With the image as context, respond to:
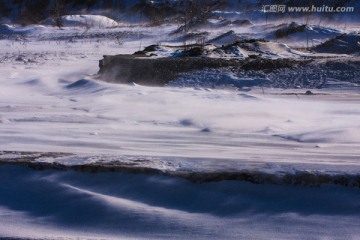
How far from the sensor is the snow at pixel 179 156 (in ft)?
6.78

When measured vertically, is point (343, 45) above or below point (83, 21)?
above

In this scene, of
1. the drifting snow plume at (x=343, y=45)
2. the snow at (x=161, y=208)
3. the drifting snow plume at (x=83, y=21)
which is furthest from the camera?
the drifting snow plume at (x=83, y=21)

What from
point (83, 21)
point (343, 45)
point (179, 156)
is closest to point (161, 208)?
point (179, 156)

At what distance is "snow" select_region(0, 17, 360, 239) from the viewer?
2.07 m

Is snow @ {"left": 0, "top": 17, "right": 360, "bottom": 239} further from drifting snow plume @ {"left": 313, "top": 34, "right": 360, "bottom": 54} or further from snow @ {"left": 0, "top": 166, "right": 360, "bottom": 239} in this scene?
drifting snow plume @ {"left": 313, "top": 34, "right": 360, "bottom": 54}

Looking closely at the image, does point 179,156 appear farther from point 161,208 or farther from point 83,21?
point 83,21

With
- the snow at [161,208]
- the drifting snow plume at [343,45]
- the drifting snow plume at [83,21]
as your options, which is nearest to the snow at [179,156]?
the snow at [161,208]

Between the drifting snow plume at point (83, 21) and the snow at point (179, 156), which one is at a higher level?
the snow at point (179, 156)

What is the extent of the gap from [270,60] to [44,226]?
4.69 meters

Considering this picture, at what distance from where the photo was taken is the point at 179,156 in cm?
285

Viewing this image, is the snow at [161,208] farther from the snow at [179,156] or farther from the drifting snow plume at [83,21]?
the drifting snow plume at [83,21]

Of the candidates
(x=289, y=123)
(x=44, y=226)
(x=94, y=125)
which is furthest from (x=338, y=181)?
(x=94, y=125)

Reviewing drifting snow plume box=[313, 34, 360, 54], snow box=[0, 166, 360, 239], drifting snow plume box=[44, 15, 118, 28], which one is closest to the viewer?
snow box=[0, 166, 360, 239]

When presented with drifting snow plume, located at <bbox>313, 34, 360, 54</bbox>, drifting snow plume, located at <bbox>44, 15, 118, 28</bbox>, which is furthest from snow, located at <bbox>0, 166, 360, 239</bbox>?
drifting snow plume, located at <bbox>44, 15, 118, 28</bbox>
